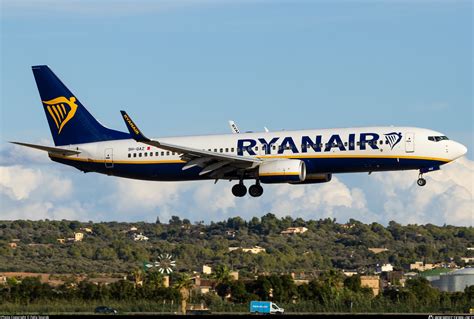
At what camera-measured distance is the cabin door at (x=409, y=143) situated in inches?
2931

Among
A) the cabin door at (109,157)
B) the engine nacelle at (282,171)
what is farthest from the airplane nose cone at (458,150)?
the cabin door at (109,157)

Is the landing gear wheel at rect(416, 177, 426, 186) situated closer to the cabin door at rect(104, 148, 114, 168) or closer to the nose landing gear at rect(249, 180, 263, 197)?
the nose landing gear at rect(249, 180, 263, 197)

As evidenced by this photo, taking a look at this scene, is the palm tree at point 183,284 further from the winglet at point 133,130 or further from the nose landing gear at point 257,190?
the winglet at point 133,130

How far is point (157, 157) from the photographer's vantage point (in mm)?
81250

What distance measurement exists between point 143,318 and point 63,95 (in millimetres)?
34063

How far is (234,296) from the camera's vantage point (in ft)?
392

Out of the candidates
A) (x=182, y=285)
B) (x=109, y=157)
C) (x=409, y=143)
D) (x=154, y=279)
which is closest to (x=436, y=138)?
(x=409, y=143)

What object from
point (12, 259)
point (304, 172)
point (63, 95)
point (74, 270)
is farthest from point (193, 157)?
point (12, 259)

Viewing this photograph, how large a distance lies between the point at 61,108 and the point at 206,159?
1621 centimetres

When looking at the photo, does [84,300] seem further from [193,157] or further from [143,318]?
[143,318]

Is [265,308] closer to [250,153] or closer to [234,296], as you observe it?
[250,153]

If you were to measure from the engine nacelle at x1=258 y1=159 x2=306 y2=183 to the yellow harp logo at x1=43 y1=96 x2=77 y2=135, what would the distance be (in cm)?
1874

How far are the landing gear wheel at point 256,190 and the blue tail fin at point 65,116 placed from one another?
1082 cm

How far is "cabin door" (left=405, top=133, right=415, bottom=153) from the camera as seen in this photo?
74438 millimetres
